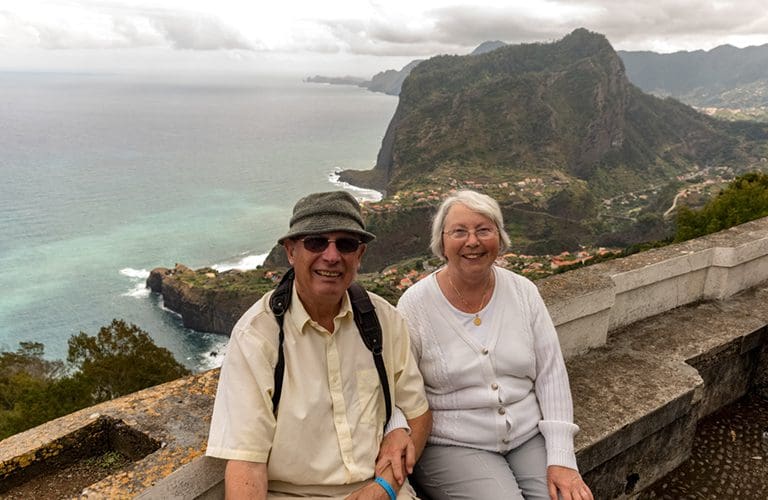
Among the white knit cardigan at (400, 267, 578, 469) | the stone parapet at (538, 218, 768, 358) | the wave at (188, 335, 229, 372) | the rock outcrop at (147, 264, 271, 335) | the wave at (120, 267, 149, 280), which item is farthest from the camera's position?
the wave at (120, 267, 149, 280)

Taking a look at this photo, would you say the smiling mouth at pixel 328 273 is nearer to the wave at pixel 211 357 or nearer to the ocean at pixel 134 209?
the wave at pixel 211 357

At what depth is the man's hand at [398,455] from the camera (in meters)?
1.83

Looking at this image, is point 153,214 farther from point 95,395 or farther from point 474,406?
point 474,406

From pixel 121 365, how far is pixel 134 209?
71431 millimetres

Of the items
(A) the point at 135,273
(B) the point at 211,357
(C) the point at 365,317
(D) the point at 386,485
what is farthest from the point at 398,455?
(A) the point at 135,273

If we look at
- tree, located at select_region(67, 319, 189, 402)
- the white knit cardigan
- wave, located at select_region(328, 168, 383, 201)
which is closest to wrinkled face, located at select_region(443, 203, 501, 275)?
the white knit cardigan

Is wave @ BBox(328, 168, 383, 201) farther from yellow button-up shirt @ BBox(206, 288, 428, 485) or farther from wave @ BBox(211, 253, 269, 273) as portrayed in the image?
yellow button-up shirt @ BBox(206, 288, 428, 485)

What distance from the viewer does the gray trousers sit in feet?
6.45

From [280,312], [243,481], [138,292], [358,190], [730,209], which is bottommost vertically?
[138,292]

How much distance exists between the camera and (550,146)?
331 feet

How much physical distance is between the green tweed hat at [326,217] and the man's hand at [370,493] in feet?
2.63

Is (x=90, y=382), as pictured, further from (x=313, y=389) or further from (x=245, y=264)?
(x=245, y=264)

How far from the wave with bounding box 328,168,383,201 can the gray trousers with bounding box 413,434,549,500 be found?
92.9m

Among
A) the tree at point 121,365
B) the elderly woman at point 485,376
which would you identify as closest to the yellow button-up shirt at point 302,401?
the elderly woman at point 485,376
